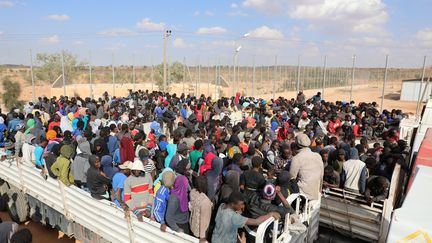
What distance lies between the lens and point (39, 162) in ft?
20.6

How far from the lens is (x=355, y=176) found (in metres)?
5.17

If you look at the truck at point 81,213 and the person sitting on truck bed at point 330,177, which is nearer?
the truck at point 81,213

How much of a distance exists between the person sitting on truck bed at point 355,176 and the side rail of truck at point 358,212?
0.42ft

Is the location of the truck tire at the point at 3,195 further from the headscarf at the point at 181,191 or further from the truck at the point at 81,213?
the headscarf at the point at 181,191

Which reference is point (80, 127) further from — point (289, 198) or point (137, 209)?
point (289, 198)

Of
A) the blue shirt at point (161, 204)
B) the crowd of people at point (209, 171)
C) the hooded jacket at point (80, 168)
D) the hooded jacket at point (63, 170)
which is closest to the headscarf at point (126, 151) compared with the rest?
the crowd of people at point (209, 171)

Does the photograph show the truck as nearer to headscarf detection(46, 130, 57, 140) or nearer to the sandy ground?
the sandy ground

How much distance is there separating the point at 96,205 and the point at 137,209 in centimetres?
70

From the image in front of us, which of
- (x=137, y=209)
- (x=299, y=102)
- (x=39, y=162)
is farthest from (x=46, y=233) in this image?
(x=299, y=102)

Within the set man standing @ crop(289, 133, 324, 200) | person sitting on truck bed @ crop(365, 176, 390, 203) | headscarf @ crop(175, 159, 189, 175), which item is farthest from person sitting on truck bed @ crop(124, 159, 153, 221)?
person sitting on truck bed @ crop(365, 176, 390, 203)

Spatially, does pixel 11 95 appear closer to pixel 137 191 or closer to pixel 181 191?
pixel 137 191

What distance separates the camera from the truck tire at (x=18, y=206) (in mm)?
6715


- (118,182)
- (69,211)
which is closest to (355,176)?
(118,182)

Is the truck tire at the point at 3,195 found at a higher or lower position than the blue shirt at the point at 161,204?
lower
